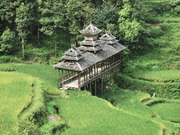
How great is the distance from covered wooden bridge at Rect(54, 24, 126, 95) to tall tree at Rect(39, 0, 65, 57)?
22.8 ft

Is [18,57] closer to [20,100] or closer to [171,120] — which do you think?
[20,100]

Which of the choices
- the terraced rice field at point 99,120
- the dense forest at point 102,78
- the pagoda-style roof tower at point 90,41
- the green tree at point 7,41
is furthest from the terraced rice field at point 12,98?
the green tree at point 7,41

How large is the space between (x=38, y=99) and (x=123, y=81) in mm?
14425

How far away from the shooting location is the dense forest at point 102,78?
2397cm

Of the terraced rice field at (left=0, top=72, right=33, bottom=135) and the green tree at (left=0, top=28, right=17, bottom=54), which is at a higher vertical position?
the green tree at (left=0, top=28, right=17, bottom=54)

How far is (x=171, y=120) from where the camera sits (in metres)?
29.4

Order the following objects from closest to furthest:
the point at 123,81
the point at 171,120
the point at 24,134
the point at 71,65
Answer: the point at 24,134, the point at 171,120, the point at 71,65, the point at 123,81

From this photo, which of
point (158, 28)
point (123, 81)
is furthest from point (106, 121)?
point (158, 28)

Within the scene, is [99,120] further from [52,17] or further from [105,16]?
[105,16]

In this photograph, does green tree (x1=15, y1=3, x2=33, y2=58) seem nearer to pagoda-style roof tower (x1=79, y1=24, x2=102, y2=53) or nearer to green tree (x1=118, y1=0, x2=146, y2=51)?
pagoda-style roof tower (x1=79, y1=24, x2=102, y2=53)

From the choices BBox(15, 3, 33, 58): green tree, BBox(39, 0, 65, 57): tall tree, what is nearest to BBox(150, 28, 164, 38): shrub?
BBox(39, 0, 65, 57): tall tree

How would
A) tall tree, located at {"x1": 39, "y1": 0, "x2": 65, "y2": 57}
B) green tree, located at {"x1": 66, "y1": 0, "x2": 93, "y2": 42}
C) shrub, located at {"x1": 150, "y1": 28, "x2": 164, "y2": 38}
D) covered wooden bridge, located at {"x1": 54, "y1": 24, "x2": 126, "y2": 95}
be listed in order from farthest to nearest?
shrub, located at {"x1": 150, "y1": 28, "x2": 164, "y2": 38}
green tree, located at {"x1": 66, "y1": 0, "x2": 93, "y2": 42}
tall tree, located at {"x1": 39, "y1": 0, "x2": 65, "y2": 57}
covered wooden bridge, located at {"x1": 54, "y1": 24, "x2": 126, "y2": 95}

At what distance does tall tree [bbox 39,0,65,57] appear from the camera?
42.4 metres

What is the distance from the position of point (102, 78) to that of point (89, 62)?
424 centimetres
